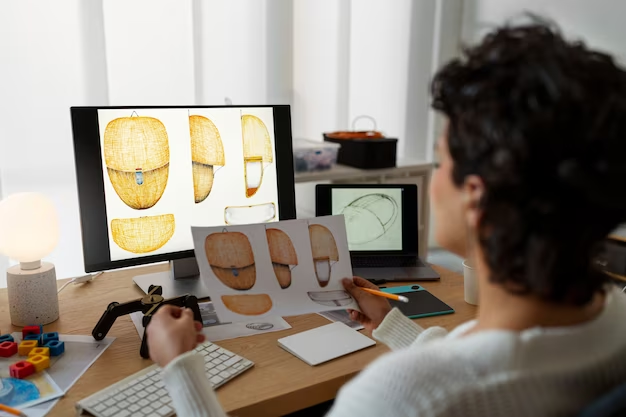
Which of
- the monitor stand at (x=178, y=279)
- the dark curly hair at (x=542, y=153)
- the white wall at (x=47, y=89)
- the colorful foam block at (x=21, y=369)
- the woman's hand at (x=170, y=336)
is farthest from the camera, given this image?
the white wall at (x=47, y=89)

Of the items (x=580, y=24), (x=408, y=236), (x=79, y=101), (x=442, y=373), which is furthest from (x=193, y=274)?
(x=580, y=24)

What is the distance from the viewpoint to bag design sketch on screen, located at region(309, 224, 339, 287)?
117cm

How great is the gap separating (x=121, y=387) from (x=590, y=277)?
2.48 ft

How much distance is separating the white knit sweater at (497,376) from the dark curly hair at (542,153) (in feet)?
0.19

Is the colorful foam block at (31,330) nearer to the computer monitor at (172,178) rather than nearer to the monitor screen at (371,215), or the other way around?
the computer monitor at (172,178)

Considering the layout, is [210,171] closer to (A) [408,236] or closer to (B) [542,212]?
(A) [408,236]

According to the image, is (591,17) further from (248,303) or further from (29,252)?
(29,252)

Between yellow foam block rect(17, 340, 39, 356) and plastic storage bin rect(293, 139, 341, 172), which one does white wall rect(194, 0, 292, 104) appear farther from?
yellow foam block rect(17, 340, 39, 356)

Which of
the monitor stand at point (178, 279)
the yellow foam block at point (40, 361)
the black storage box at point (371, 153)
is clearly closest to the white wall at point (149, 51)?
the black storage box at point (371, 153)

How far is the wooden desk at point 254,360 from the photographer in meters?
0.97

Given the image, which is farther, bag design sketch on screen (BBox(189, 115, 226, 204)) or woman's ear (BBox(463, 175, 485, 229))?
bag design sketch on screen (BBox(189, 115, 226, 204))

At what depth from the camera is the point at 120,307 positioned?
117 centimetres

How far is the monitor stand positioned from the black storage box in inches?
38.4

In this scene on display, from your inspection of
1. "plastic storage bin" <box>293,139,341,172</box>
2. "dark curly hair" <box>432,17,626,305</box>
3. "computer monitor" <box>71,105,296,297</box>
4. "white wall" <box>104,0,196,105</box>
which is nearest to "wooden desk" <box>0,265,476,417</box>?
"computer monitor" <box>71,105,296,297</box>
